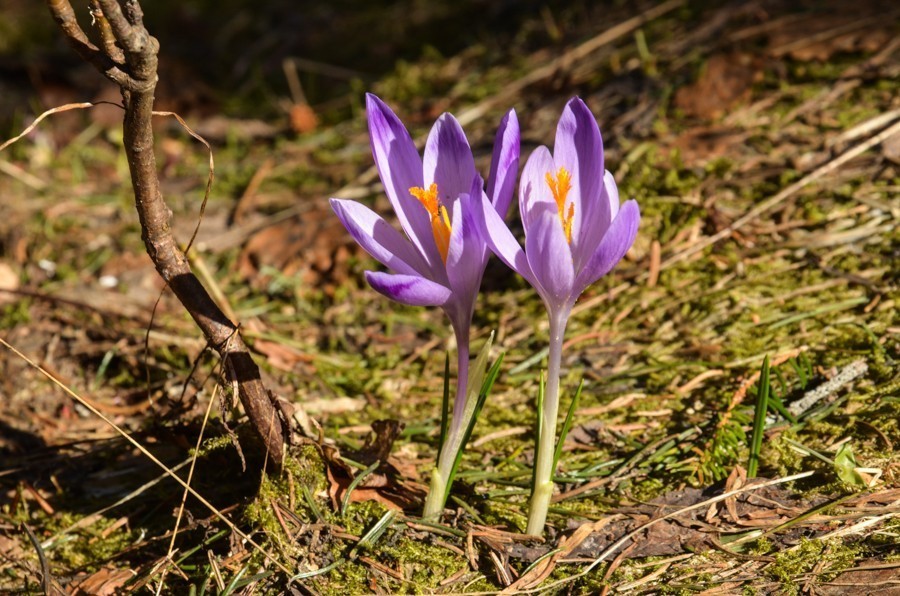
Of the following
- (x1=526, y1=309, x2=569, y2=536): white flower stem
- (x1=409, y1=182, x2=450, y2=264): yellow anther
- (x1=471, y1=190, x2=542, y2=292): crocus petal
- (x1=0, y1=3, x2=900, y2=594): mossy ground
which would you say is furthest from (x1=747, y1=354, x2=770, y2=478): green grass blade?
(x1=409, y1=182, x2=450, y2=264): yellow anther

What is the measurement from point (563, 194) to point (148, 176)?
0.74m

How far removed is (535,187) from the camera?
62.4 inches

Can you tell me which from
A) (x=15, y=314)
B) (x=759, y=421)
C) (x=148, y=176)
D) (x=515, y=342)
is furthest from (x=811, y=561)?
(x=15, y=314)

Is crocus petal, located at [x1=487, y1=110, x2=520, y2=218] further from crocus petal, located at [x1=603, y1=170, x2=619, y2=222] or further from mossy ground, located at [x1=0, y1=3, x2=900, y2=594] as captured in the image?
mossy ground, located at [x1=0, y1=3, x2=900, y2=594]

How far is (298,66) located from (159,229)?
372cm

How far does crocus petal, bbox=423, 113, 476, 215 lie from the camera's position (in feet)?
5.26

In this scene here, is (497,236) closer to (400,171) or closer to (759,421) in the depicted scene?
(400,171)

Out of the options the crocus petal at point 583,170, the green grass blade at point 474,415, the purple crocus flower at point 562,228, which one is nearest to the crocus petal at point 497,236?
the purple crocus flower at point 562,228

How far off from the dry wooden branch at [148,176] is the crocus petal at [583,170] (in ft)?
2.27

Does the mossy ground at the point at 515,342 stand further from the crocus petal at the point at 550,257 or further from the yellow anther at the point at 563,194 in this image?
the yellow anther at the point at 563,194

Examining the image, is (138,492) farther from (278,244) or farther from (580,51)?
(580,51)

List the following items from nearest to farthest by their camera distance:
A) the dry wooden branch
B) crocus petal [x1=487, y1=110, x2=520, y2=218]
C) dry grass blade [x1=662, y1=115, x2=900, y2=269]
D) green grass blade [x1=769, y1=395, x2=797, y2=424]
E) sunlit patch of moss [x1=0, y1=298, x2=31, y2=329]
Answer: the dry wooden branch < crocus petal [x1=487, y1=110, x2=520, y2=218] < green grass blade [x1=769, y1=395, x2=797, y2=424] < dry grass blade [x1=662, y1=115, x2=900, y2=269] < sunlit patch of moss [x1=0, y1=298, x2=31, y2=329]

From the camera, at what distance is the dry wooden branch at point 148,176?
1286 millimetres

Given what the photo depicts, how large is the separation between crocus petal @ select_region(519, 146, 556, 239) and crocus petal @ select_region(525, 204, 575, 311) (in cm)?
2
